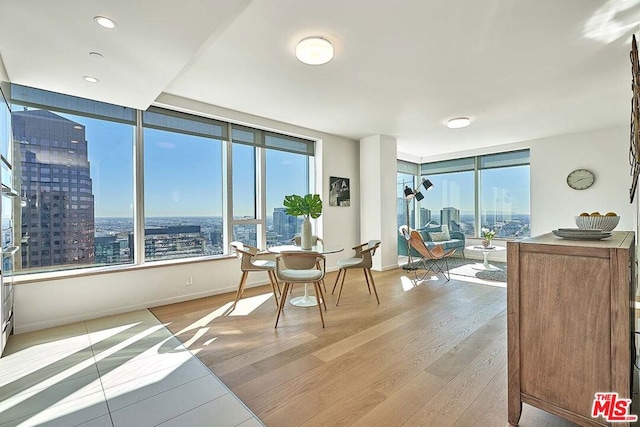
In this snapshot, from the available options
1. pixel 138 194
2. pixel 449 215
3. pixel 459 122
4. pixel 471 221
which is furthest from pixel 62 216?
pixel 471 221

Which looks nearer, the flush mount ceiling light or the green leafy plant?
the flush mount ceiling light

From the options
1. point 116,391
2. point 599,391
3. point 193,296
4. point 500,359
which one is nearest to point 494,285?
point 500,359

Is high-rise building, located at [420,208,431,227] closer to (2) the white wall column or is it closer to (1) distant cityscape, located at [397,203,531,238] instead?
(1) distant cityscape, located at [397,203,531,238]

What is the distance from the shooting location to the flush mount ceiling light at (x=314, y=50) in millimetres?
2539

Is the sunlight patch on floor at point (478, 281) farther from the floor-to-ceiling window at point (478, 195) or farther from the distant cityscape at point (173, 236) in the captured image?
the distant cityscape at point (173, 236)

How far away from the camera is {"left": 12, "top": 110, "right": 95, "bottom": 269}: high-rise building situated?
10.1 ft

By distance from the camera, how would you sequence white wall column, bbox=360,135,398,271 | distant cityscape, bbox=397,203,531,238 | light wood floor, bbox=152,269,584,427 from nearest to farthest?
1. light wood floor, bbox=152,269,584,427
2. white wall column, bbox=360,135,398,271
3. distant cityscape, bbox=397,203,531,238

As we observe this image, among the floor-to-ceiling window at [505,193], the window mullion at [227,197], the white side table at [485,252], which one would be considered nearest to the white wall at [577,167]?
the floor-to-ceiling window at [505,193]

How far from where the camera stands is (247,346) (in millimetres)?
2617

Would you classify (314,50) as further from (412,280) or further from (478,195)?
(478,195)

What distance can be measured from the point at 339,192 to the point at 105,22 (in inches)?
174

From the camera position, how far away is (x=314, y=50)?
259 centimetres

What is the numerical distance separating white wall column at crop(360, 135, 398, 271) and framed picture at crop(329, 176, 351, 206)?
37 centimetres

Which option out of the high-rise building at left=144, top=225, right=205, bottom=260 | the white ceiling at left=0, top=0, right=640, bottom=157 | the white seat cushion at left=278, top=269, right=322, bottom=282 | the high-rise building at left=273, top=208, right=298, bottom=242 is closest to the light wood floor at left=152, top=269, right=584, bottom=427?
the white seat cushion at left=278, top=269, right=322, bottom=282
